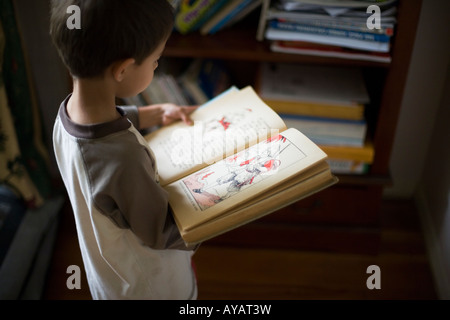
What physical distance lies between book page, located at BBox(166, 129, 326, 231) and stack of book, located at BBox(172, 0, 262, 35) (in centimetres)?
51

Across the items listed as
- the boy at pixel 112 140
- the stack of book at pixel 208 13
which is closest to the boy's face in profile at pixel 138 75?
the boy at pixel 112 140

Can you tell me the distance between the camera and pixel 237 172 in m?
0.80

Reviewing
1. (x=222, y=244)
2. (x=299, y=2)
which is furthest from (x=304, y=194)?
(x=222, y=244)

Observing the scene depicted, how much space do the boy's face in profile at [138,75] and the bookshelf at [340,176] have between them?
50cm

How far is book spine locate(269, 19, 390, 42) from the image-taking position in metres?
1.16

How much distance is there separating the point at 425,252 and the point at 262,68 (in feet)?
2.54

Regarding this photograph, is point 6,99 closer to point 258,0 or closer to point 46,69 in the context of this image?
point 46,69

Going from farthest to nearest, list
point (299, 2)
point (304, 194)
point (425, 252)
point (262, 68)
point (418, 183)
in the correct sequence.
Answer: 1. point (418, 183)
2. point (425, 252)
3. point (262, 68)
4. point (299, 2)
5. point (304, 194)

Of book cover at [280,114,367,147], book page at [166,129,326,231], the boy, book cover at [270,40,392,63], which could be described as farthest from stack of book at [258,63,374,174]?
the boy

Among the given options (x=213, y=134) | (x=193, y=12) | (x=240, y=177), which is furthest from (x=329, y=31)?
(x=240, y=177)

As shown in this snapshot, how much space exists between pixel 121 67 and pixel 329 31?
64 centimetres

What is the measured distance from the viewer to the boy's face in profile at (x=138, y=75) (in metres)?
0.72
